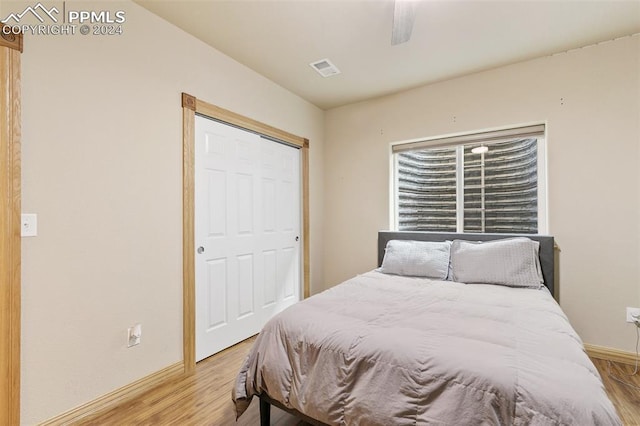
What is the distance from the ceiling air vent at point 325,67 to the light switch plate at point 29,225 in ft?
7.40

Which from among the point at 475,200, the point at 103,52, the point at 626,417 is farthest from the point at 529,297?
the point at 103,52

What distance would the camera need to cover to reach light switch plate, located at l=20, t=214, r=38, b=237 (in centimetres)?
149

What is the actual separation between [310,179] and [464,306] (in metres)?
2.29

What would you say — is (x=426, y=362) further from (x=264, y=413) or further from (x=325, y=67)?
(x=325, y=67)

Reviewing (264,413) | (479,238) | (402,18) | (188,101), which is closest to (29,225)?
(188,101)

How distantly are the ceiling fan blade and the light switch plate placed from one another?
2122mm

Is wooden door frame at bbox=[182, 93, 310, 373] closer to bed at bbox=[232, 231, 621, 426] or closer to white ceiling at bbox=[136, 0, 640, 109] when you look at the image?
white ceiling at bbox=[136, 0, 640, 109]

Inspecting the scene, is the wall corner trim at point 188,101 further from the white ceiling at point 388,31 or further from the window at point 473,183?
the window at point 473,183

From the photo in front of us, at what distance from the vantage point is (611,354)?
7.61 ft

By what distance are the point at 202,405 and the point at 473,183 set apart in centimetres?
296

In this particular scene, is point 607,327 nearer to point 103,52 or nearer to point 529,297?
point 529,297

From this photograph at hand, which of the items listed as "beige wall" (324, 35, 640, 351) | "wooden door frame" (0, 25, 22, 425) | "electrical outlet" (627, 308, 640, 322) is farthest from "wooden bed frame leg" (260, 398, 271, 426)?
"electrical outlet" (627, 308, 640, 322)

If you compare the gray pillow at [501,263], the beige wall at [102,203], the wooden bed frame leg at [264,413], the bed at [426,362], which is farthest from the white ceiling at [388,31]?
the wooden bed frame leg at [264,413]

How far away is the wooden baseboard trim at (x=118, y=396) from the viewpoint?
1617 mm
